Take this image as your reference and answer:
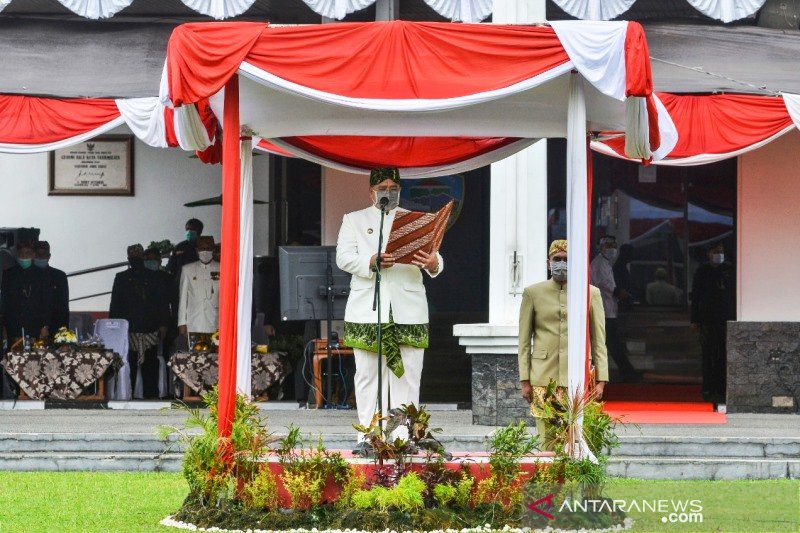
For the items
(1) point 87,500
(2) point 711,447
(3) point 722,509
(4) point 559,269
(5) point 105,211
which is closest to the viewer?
(3) point 722,509

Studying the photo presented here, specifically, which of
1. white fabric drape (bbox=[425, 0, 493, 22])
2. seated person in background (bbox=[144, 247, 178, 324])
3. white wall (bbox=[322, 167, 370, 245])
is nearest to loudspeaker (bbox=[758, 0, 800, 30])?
white fabric drape (bbox=[425, 0, 493, 22])

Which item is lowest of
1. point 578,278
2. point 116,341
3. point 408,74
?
point 116,341

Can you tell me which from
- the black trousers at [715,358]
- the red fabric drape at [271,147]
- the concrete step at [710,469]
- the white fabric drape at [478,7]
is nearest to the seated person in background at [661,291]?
the black trousers at [715,358]

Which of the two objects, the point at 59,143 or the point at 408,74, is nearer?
the point at 408,74

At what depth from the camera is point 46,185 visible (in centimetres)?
1731

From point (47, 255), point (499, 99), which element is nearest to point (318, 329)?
point (47, 255)

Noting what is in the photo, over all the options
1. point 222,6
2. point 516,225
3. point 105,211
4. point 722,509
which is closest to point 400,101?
point 722,509

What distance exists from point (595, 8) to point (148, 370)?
635 centimetres

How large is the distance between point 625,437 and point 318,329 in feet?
14.9

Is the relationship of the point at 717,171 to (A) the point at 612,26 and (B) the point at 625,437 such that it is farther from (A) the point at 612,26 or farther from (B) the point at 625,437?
(A) the point at 612,26

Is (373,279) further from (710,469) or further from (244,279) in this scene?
(710,469)

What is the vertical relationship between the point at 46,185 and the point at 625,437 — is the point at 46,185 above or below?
above

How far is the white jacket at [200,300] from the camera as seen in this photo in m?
16.0

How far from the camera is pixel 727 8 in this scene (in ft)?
44.0
